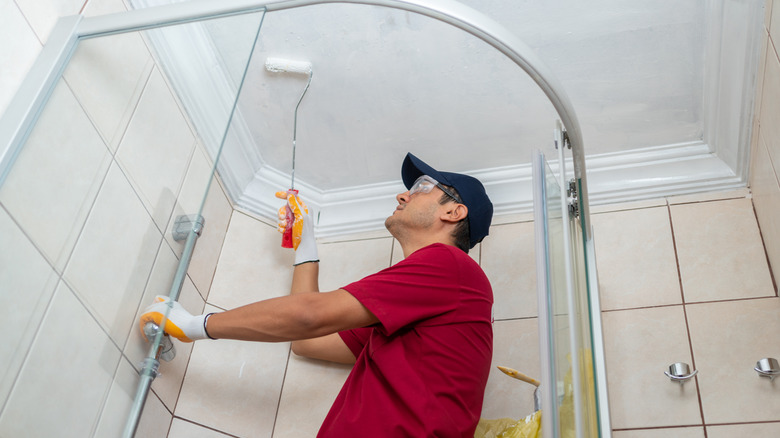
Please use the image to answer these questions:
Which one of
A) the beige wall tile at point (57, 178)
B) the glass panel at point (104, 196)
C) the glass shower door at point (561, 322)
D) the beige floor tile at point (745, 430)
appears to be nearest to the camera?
the glass shower door at point (561, 322)

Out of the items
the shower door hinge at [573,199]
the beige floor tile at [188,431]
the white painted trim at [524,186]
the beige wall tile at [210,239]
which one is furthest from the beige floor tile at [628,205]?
the beige floor tile at [188,431]

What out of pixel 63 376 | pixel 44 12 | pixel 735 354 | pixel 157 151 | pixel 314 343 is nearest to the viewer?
pixel 63 376

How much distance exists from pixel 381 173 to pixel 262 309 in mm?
908

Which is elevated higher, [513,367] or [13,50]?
[13,50]

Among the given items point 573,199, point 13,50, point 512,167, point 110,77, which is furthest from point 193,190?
point 512,167

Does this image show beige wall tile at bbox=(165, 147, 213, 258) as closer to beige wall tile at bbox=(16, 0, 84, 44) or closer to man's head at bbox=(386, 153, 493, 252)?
beige wall tile at bbox=(16, 0, 84, 44)

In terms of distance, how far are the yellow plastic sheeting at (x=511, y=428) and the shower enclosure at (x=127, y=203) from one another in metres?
0.16

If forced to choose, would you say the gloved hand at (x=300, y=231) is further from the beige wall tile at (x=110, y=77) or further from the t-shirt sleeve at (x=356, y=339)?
the beige wall tile at (x=110, y=77)

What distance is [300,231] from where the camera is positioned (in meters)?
2.10

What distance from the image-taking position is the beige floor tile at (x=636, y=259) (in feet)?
6.41

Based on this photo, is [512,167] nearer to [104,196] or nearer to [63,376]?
[104,196]

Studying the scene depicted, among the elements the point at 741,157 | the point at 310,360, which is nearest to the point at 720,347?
the point at 741,157

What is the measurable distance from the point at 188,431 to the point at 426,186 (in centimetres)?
88

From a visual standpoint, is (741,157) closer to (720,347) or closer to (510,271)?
(720,347)
